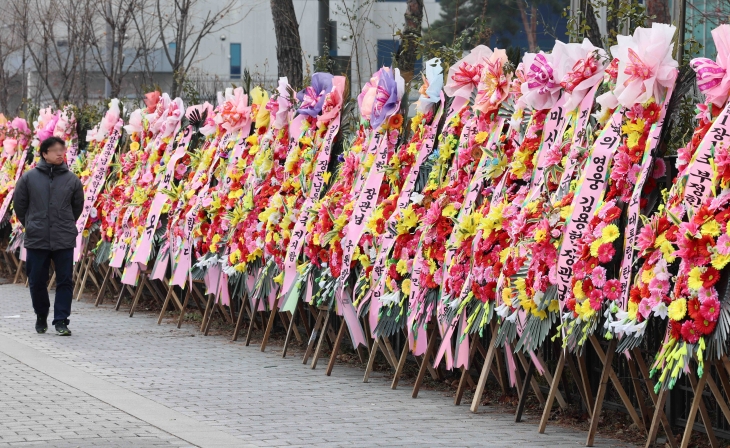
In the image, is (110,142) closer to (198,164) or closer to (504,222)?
(198,164)

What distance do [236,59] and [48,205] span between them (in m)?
32.4

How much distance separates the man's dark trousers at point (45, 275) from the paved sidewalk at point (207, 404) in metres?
0.43

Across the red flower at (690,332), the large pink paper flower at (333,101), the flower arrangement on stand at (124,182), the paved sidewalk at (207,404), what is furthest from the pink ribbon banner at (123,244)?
the red flower at (690,332)

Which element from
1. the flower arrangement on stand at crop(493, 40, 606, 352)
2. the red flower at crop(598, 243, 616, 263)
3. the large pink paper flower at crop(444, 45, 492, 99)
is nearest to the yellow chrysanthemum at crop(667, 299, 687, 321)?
the red flower at crop(598, 243, 616, 263)

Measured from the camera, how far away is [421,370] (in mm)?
8211

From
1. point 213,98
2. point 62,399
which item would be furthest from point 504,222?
point 213,98

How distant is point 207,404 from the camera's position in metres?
7.89

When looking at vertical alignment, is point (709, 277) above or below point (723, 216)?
below

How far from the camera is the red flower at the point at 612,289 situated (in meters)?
6.47

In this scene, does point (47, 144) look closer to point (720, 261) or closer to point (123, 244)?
point (123, 244)

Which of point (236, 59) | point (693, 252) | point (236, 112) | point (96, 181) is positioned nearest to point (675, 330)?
point (693, 252)

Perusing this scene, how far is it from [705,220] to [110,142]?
965 cm

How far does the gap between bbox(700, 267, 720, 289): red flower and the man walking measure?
23.1ft

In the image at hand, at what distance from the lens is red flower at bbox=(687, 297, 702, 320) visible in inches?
232
